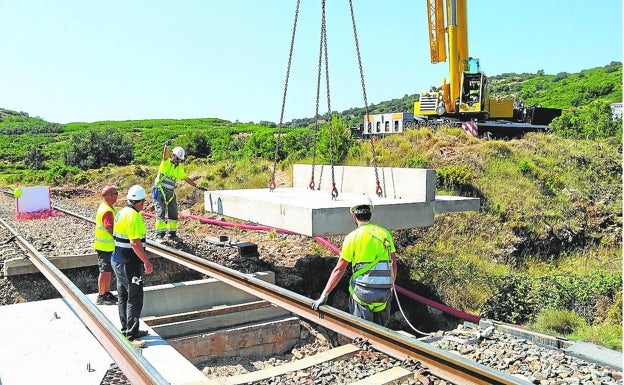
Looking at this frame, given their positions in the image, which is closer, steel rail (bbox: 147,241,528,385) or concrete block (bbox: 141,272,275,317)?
steel rail (bbox: 147,241,528,385)

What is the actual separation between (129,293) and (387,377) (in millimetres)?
3062

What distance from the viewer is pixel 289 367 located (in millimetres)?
6043

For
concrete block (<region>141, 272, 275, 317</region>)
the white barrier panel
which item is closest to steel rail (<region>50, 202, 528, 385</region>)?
concrete block (<region>141, 272, 275, 317</region>)

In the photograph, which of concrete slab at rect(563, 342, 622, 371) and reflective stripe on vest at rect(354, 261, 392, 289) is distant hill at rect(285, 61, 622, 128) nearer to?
concrete slab at rect(563, 342, 622, 371)

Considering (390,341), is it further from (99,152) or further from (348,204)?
(99,152)

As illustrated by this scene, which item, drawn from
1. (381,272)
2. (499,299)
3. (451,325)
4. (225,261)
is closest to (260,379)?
(381,272)

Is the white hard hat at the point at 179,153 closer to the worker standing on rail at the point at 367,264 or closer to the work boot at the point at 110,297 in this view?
the work boot at the point at 110,297

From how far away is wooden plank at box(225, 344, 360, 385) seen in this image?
18.8 ft

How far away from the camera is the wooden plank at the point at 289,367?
5730mm

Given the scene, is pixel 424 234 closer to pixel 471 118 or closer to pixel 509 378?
pixel 471 118

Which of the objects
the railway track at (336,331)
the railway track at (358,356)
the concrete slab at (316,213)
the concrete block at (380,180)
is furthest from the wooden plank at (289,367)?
the concrete block at (380,180)

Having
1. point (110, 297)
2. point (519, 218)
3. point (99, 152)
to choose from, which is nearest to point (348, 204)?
point (110, 297)

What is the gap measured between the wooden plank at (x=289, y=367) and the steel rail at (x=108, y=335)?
1.06 metres

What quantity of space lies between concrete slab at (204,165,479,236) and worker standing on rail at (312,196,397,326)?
2.22 metres
